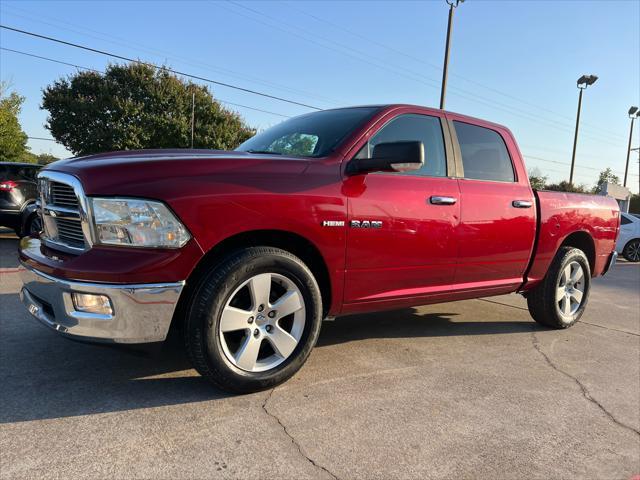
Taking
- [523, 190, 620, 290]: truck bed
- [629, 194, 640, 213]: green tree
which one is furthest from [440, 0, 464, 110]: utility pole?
[629, 194, 640, 213]: green tree

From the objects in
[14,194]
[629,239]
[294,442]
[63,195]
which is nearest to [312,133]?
[63,195]

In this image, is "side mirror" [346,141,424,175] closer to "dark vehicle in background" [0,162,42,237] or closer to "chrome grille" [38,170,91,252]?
"chrome grille" [38,170,91,252]

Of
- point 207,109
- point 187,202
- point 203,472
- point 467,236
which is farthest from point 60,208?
point 207,109

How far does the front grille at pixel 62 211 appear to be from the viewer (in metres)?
2.53

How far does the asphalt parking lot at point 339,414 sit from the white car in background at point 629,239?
10887 millimetres

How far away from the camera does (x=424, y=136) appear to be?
12.1 ft

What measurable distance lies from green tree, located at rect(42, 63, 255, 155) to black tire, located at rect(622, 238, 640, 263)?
22.3 meters

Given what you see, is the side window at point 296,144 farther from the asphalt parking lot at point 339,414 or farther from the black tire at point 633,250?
the black tire at point 633,250

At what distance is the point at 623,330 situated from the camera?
492cm

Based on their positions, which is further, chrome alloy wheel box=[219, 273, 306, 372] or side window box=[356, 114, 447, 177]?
side window box=[356, 114, 447, 177]

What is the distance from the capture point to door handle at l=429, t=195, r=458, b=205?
136 inches

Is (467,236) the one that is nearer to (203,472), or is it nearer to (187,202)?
(187,202)

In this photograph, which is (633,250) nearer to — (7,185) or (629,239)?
(629,239)

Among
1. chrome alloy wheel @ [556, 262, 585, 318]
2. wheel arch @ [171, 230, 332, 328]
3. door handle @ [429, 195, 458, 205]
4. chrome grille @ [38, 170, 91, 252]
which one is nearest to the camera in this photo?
chrome grille @ [38, 170, 91, 252]
